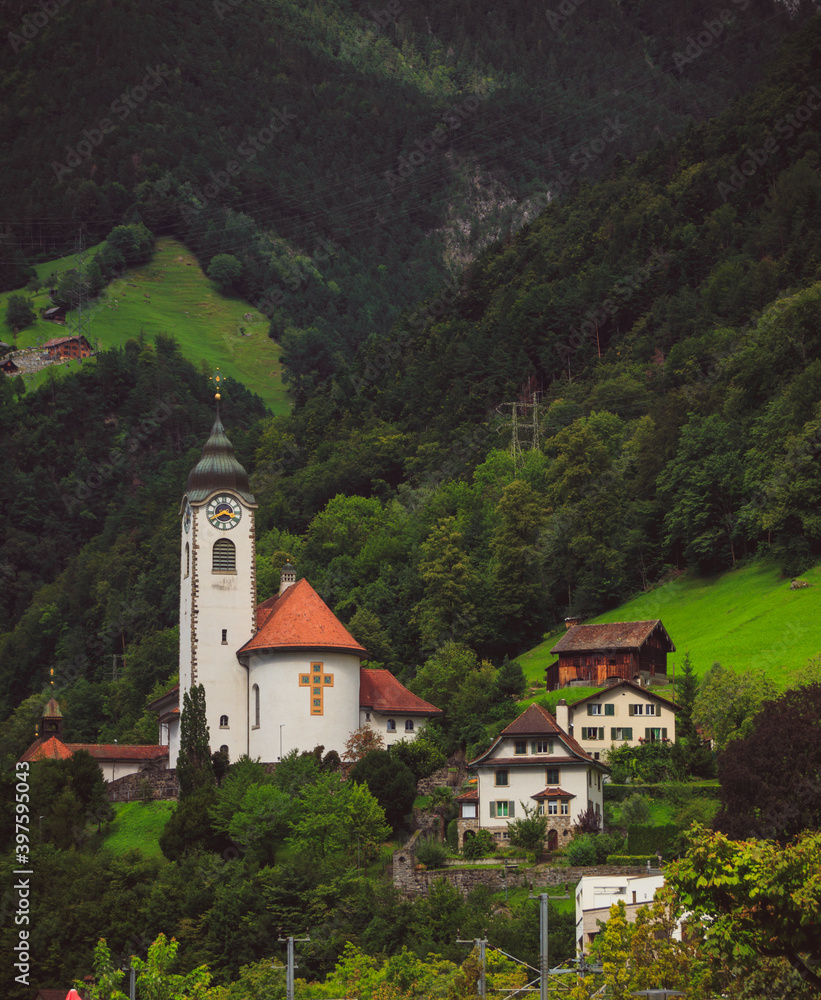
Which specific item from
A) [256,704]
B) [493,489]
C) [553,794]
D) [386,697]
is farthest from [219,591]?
[493,489]

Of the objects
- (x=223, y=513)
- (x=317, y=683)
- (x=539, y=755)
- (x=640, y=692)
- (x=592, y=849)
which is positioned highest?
(x=223, y=513)

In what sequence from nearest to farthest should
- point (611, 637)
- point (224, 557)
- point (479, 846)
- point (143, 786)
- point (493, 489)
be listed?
point (479, 846)
point (143, 786)
point (224, 557)
point (611, 637)
point (493, 489)

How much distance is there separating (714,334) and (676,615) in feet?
130

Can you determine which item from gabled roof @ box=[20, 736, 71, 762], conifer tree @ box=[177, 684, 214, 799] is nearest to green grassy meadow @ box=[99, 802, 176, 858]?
conifer tree @ box=[177, 684, 214, 799]

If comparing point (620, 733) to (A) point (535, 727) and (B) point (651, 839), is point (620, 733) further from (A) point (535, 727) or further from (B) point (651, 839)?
(B) point (651, 839)

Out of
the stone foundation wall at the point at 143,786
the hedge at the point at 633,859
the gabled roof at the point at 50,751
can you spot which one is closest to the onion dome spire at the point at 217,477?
the stone foundation wall at the point at 143,786

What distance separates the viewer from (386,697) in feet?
269

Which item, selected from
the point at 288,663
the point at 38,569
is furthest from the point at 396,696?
the point at 38,569

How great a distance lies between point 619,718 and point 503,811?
12.2 m

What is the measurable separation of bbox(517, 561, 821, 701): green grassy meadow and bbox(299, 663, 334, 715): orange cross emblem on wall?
15.6m

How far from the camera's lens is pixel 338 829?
67500 mm

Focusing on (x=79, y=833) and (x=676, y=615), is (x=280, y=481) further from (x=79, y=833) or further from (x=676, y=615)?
(x=79, y=833)

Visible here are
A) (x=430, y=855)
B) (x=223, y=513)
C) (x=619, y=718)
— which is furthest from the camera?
(x=223, y=513)

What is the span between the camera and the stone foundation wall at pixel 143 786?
78688 millimetres
